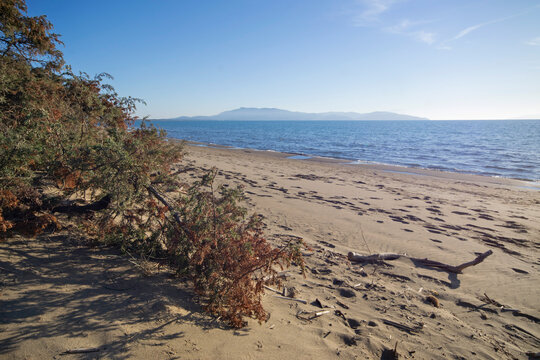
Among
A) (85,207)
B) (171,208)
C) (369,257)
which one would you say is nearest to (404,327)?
(369,257)

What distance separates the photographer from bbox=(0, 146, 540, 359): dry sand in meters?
2.35

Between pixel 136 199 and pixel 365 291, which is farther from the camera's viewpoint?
pixel 365 291

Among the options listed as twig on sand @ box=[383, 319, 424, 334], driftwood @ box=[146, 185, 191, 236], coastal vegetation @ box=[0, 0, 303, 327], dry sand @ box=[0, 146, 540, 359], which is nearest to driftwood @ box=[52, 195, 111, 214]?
coastal vegetation @ box=[0, 0, 303, 327]

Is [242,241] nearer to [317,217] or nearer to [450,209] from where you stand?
[317,217]

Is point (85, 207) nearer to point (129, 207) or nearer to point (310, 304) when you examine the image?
point (129, 207)

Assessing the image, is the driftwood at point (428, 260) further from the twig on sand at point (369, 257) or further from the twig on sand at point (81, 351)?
the twig on sand at point (81, 351)

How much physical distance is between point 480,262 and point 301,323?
13.0ft

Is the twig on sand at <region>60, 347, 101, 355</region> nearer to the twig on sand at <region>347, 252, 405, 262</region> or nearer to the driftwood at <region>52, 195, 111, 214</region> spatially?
the driftwood at <region>52, 195, 111, 214</region>

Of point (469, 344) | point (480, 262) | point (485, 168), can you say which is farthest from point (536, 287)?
point (485, 168)

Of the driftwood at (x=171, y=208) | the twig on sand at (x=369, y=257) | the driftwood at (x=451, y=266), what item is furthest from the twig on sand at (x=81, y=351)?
the driftwood at (x=451, y=266)

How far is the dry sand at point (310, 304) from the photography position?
2.35 m

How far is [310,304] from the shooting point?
3.39 meters

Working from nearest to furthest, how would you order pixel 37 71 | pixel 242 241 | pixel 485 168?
1. pixel 242 241
2. pixel 37 71
3. pixel 485 168

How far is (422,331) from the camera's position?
3.16 metres
